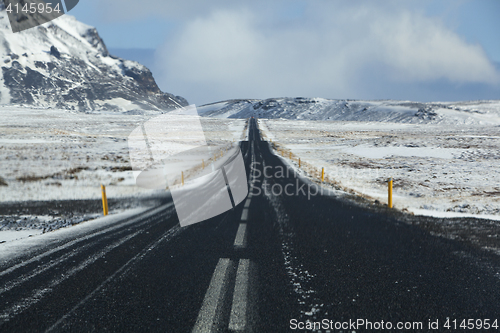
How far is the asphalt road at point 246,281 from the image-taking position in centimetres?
322

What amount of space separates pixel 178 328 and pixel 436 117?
149 m

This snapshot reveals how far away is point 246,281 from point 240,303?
58cm

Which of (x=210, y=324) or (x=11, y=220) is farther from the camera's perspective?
(x=11, y=220)

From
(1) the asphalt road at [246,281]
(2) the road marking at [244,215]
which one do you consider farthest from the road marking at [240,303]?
(2) the road marking at [244,215]

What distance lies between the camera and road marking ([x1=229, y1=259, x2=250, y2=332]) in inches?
122

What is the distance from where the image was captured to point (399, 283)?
4.00 m

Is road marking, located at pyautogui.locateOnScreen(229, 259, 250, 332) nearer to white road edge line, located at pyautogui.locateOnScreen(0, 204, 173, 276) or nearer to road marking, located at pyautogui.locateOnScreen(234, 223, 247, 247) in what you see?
road marking, located at pyautogui.locateOnScreen(234, 223, 247, 247)

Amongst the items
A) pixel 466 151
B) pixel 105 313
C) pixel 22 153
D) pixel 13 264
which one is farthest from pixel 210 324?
pixel 466 151

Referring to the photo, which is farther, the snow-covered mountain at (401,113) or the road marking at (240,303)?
the snow-covered mountain at (401,113)

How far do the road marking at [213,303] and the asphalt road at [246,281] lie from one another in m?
0.01

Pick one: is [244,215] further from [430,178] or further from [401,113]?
[401,113]

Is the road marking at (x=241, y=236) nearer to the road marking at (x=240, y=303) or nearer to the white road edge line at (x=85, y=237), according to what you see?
the road marking at (x=240, y=303)

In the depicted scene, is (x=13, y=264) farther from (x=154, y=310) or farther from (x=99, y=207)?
(x=99, y=207)

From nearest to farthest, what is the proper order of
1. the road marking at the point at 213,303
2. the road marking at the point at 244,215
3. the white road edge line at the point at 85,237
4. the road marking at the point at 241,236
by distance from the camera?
the road marking at the point at 213,303
the white road edge line at the point at 85,237
the road marking at the point at 241,236
the road marking at the point at 244,215
